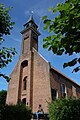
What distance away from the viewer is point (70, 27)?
486 centimetres

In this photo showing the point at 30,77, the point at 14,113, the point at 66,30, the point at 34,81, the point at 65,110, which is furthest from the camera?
the point at 30,77

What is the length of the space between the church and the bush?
6666mm

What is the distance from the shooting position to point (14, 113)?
16.2 metres

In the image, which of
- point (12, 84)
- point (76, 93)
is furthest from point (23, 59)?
point (76, 93)

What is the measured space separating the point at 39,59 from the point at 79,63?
25.4 m

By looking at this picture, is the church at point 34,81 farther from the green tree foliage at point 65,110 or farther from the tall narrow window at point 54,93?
the green tree foliage at point 65,110

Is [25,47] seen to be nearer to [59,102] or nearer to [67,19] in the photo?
[59,102]

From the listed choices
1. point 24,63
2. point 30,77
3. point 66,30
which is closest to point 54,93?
point 30,77

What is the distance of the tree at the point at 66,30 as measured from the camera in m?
4.80

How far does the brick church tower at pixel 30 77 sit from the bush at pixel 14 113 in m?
6.67

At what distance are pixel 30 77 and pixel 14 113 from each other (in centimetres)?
1347

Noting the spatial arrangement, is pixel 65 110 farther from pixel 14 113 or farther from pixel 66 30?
pixel 66 30

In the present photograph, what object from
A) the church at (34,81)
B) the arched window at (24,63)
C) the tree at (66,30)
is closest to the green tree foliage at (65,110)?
the church at (34,81)

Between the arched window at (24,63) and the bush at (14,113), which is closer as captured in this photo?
the bush at (14,113)
